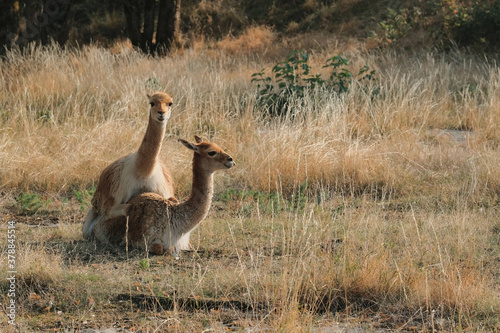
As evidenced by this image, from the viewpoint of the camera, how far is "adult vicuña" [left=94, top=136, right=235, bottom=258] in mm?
5871

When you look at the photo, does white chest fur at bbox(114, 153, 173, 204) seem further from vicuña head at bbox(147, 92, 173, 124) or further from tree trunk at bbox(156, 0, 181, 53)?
tree trunk at bbox(156, 0, 181, 53)

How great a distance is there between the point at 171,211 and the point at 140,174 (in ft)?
1.45

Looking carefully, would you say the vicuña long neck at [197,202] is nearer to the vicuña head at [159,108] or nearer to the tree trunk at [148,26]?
the vicuña head at [159,108]

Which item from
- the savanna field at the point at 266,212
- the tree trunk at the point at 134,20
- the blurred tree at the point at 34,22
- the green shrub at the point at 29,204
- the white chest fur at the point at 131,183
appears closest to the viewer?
the savanna field at the point at 266,212

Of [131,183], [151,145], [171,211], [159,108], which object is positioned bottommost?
[171,211]

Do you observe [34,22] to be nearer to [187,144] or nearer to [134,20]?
[134,20]

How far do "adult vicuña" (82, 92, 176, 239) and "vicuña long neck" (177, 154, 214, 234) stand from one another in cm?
37

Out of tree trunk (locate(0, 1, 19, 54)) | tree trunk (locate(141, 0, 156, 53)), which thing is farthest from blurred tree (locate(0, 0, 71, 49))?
tree trunk (locate(141, 0, 156, 53))

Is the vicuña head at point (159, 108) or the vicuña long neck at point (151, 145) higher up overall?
the vicuña head at point (159, 108)

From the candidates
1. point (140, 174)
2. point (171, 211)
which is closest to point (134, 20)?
point (140, 174)

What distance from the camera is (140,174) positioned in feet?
20.0

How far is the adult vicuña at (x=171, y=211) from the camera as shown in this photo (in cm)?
587

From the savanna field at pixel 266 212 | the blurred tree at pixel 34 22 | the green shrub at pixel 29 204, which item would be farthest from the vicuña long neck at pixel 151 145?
the blurred tree at pixel 34 22

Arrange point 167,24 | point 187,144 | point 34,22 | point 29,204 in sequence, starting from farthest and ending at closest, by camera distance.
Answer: point 167,24 → point 34,22 → point 29,204 → point 187,144
